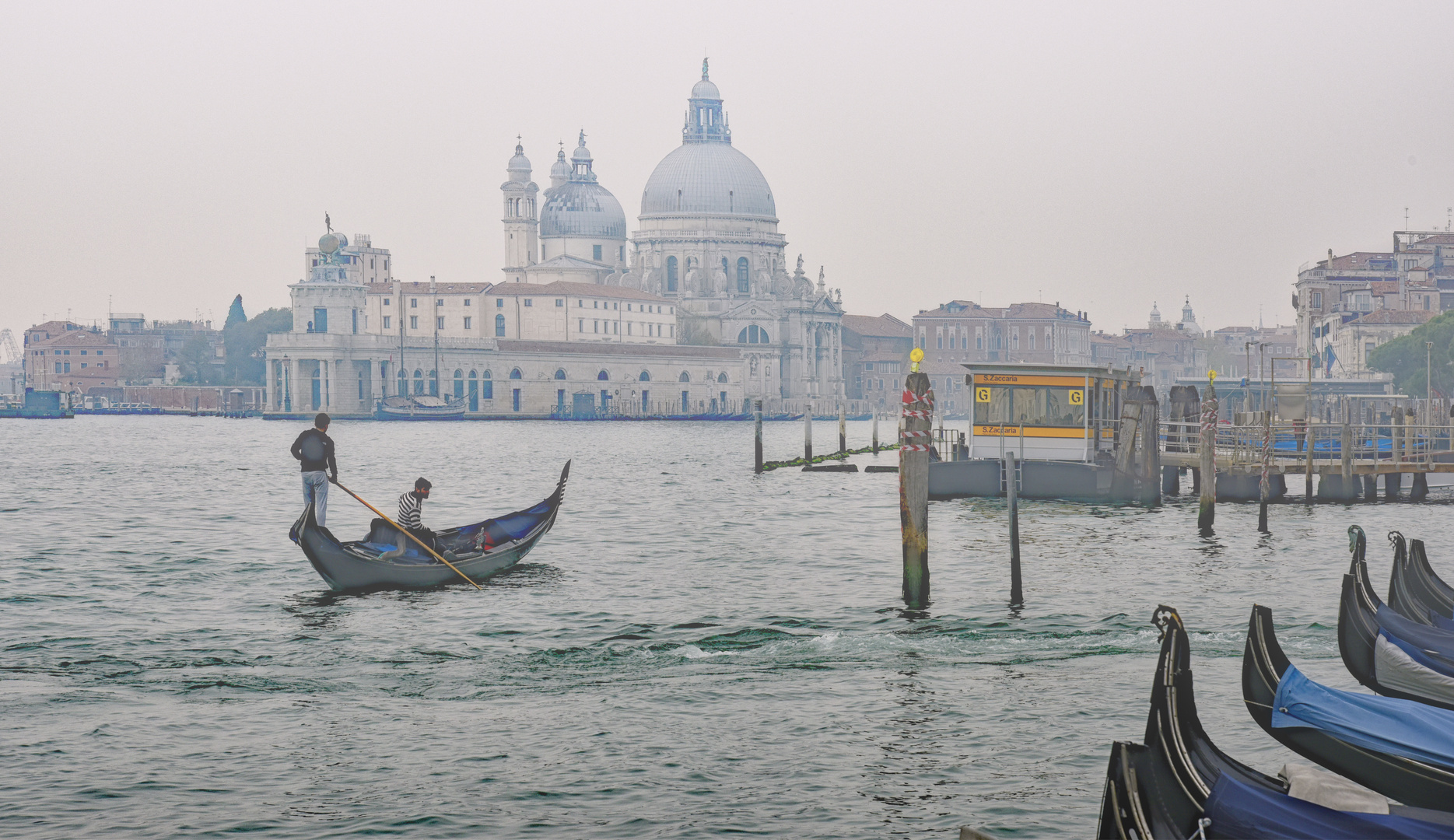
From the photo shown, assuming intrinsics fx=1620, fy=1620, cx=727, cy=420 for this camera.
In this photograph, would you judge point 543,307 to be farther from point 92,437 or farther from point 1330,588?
point 1330,588

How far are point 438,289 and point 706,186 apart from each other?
897 inches

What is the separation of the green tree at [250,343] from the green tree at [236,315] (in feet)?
3.12

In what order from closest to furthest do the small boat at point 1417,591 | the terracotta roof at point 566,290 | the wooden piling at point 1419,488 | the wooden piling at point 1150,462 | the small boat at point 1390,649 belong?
1. the small boat at point 1390,649
2. the small boat at point 1417,591
3. the wooden piling at point 1150,462
4. the wooden piling at point 1419,488
5. the terracotta roof at point 566,290

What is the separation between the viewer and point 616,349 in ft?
330

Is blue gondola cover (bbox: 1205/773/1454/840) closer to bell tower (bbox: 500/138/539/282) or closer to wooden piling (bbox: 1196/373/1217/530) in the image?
wooden piling (bbox: 1196/373/1217/530)

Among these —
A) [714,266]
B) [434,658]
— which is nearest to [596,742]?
[434,658]

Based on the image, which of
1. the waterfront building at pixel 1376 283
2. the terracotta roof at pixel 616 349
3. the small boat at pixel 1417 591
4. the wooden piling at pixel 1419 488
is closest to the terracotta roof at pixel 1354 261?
the waterfront building at pixel 1376 283

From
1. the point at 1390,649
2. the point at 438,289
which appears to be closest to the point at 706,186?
the point at 438,289

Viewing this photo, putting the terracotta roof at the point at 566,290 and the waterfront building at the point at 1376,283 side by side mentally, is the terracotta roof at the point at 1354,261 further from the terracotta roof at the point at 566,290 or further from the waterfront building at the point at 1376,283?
the terracotta roof at the point at 566,290

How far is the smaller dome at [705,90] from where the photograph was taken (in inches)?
4823

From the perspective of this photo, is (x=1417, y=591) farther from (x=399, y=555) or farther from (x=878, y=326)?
(x=878, y=326)

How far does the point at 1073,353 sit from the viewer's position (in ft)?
393

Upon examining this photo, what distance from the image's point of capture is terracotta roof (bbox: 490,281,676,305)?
10231 cm

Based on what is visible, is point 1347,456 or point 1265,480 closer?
point 1265,480
